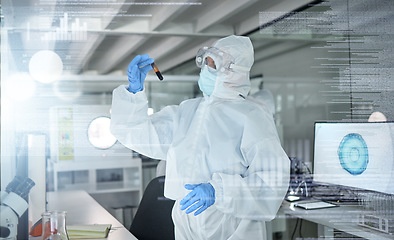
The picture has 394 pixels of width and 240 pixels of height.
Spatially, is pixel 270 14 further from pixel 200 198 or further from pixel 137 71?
pixel 200 198

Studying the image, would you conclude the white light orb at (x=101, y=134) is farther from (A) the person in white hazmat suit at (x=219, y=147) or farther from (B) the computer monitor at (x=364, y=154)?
(B) the computer monitor at (x=364, y=154)

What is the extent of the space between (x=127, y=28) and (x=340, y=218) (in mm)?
1353

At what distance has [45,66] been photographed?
6.18 feet

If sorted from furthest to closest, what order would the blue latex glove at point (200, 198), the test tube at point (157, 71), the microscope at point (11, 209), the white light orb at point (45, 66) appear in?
the white light orb at point (45, 66)
the test tube at point (157, 71)
the blue latex glove at point (200, 198)
the microscope at point (11, 209)

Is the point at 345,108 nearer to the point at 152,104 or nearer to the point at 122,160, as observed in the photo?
the point at 152,104

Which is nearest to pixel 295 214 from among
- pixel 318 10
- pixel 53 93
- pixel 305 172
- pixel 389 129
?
pixel 305 172

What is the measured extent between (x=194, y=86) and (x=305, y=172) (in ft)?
3.26

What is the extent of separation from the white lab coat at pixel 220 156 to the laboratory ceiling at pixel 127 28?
35 centimetres

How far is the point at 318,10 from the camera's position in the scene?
191 cm

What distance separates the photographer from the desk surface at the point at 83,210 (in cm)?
177

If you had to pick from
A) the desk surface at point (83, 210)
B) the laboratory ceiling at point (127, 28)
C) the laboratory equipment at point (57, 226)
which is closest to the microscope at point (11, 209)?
the laboratory equipment at point (57, 226)

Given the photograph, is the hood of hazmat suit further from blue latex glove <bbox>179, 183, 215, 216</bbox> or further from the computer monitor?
the computer monitor

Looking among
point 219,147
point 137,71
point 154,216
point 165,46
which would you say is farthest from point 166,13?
point 154,216

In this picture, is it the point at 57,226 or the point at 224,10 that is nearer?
the point at 57,226
